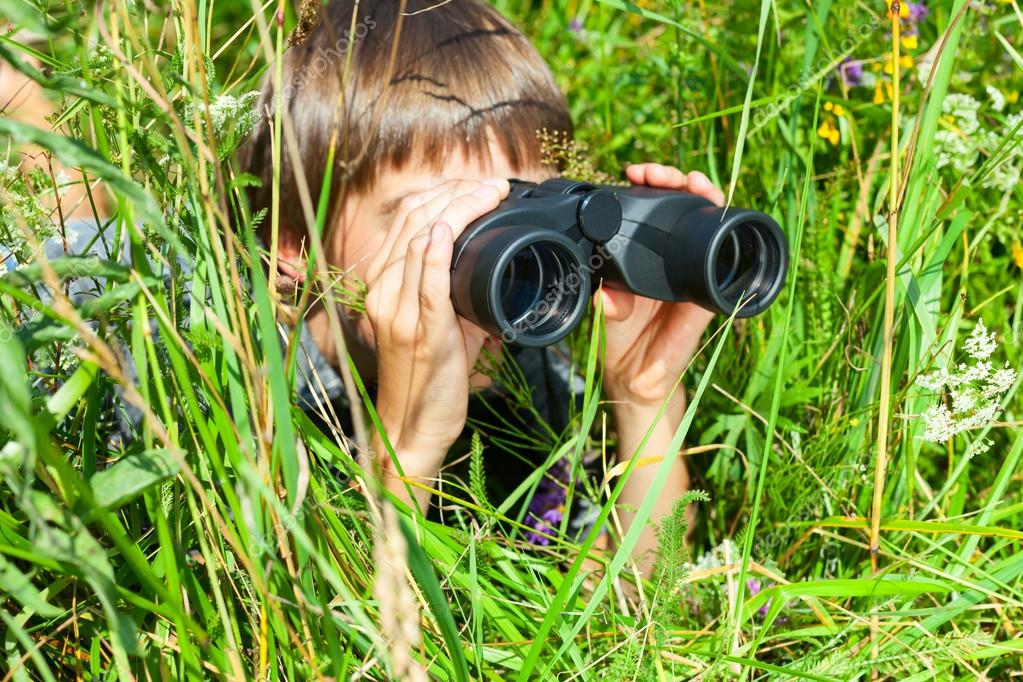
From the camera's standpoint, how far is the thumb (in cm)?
121

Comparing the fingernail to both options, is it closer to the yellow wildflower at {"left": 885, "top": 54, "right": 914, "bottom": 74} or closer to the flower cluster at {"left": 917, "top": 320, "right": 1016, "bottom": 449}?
the flower cluster at {"left": 917, "top": 320, "right": 1016, "bottom": 449}

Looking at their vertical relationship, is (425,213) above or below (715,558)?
above

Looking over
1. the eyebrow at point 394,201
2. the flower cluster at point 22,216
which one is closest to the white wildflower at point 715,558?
the eyebrow at point 394,201

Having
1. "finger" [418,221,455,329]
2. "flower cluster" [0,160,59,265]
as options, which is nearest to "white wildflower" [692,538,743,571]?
"finger" [418,221,455,329]

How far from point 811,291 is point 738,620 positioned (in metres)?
0.56

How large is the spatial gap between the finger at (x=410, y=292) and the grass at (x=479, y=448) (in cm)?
19

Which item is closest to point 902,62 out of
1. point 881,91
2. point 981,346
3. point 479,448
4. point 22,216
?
point 881,91

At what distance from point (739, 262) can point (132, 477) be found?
81cm

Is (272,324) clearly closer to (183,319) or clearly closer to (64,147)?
(64,147)

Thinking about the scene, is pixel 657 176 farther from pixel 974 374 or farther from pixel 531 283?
pixel 974 374

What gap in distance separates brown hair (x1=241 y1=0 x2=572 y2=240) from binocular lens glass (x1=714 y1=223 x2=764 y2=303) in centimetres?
34

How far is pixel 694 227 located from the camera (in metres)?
1.05

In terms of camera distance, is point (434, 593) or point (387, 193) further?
point (387, 193)

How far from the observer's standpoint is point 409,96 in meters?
1.27
